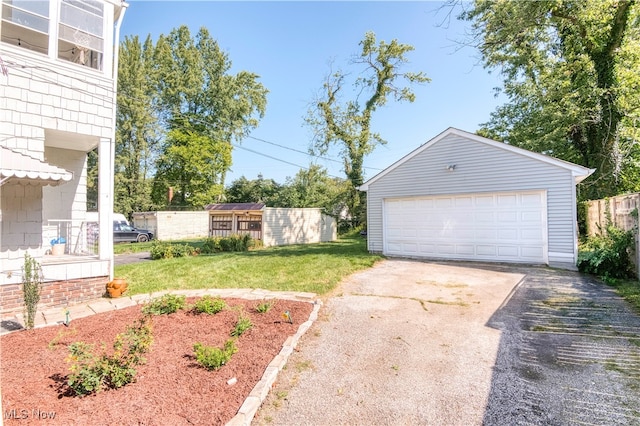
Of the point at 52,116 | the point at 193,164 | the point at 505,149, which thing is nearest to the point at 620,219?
the point at 505,149

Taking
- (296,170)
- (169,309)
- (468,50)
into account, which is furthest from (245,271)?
(296,170)

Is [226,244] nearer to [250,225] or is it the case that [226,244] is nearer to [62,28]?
[250,225]

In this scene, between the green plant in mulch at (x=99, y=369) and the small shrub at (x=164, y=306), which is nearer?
the green plant in mulch at (x=99, y=369)

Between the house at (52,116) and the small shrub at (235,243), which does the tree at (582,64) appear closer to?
the house at (52,116)

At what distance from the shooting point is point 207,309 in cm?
502

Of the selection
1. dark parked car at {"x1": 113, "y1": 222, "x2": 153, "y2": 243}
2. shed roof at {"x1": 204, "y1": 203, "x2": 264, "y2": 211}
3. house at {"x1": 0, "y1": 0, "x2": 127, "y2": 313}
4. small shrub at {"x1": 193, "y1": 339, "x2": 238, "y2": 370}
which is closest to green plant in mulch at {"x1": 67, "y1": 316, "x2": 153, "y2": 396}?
small shrub at {"x1": 193, "y1": 339, "x2": 238, "y2": 370}

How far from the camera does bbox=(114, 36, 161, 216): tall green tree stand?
26000mm

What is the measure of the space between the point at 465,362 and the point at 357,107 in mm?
17613

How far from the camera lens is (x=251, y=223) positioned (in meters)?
19.9

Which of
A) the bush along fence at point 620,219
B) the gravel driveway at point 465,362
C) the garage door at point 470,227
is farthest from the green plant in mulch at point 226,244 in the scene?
the bush along fence at point 620,219

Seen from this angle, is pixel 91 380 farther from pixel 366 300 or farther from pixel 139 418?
pixel 366 300

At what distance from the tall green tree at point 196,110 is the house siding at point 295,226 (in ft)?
37.0

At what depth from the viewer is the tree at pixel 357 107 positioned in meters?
18.5

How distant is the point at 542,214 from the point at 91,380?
10.5 m
